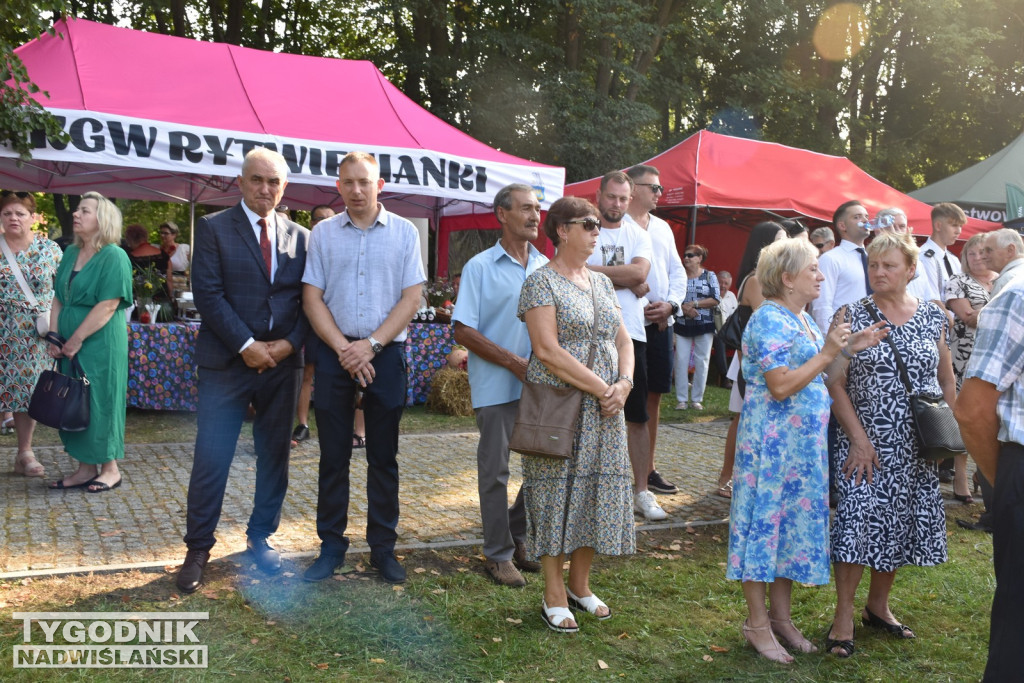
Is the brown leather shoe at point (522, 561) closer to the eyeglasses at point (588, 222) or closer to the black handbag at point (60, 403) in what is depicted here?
the eyeglasses at point (588, 222)

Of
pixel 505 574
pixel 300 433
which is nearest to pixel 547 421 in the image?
pixel 505 574

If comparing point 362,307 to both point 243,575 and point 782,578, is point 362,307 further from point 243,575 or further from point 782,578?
point 782,578

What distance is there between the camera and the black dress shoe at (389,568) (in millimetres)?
4484

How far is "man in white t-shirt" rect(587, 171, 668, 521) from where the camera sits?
5398mm

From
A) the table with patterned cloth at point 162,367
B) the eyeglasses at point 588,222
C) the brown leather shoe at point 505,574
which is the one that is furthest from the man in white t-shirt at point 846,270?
the table with patterned cloth at point 162,367

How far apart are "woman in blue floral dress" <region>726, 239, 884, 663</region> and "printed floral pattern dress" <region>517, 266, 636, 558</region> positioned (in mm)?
511

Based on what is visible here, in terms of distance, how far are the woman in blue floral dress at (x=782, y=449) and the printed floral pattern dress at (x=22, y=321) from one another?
5244mm

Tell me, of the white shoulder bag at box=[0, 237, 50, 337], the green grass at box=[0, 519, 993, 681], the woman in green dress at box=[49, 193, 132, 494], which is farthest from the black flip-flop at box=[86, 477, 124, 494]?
the green grass at box=[0, 519, 993, 681]

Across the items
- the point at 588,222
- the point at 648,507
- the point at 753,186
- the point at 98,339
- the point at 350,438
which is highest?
the point at 753,186

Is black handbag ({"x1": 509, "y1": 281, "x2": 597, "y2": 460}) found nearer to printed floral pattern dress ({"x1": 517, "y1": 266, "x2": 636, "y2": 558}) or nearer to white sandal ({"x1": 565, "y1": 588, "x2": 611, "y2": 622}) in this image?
printed floral pattern dress ({"x1": 517, "y1": 266, "x2": 636, "y2": 558})

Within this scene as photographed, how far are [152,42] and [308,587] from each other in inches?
326

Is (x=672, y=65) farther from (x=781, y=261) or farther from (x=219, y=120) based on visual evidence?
(x=781, y=261)

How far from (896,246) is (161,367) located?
7.65 meters

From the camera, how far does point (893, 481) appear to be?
150 inches
